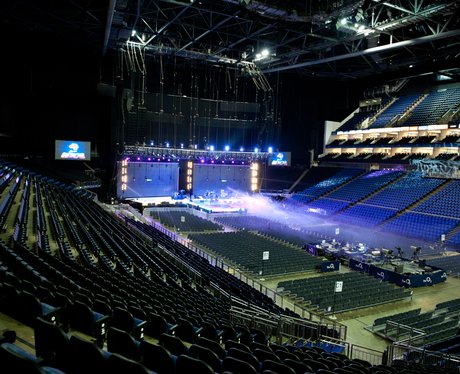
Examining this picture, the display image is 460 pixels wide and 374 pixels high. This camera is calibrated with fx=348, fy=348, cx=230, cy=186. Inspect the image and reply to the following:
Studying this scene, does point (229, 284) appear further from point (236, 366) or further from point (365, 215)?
point (365, 215)

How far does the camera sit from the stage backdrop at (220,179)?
4288 cm

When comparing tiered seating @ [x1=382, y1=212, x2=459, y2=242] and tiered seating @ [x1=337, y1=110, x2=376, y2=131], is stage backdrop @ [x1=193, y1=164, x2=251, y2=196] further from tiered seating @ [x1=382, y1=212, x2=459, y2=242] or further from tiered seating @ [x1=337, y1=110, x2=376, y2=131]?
tiered seating @ [x1=382, y1=212, x2=459, y2=242]

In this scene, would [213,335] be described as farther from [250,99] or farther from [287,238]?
[250,99]

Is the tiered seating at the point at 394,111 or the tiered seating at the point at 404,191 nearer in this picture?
the tiered seating at the point at 404,191

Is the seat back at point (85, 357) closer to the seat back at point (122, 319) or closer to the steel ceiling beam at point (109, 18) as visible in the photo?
the seat back at point (122, 319)

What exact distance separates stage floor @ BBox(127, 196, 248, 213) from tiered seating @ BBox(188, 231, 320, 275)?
11190 millimetres

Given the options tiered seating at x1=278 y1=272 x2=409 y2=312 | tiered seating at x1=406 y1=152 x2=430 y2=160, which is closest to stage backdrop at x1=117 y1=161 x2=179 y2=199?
tiered seating at x1=406 y1=152 x2=430 y2=160

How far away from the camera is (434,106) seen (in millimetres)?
36031

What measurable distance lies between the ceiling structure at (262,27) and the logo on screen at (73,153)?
29.2 feet

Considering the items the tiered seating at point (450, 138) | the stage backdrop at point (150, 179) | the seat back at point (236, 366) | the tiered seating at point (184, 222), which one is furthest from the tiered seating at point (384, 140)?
the seat back at point (236, 366)

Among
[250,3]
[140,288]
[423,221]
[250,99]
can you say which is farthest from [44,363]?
[250,99]

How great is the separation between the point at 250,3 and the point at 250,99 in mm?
21385

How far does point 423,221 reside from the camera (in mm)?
26219

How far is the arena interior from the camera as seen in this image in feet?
19.9
